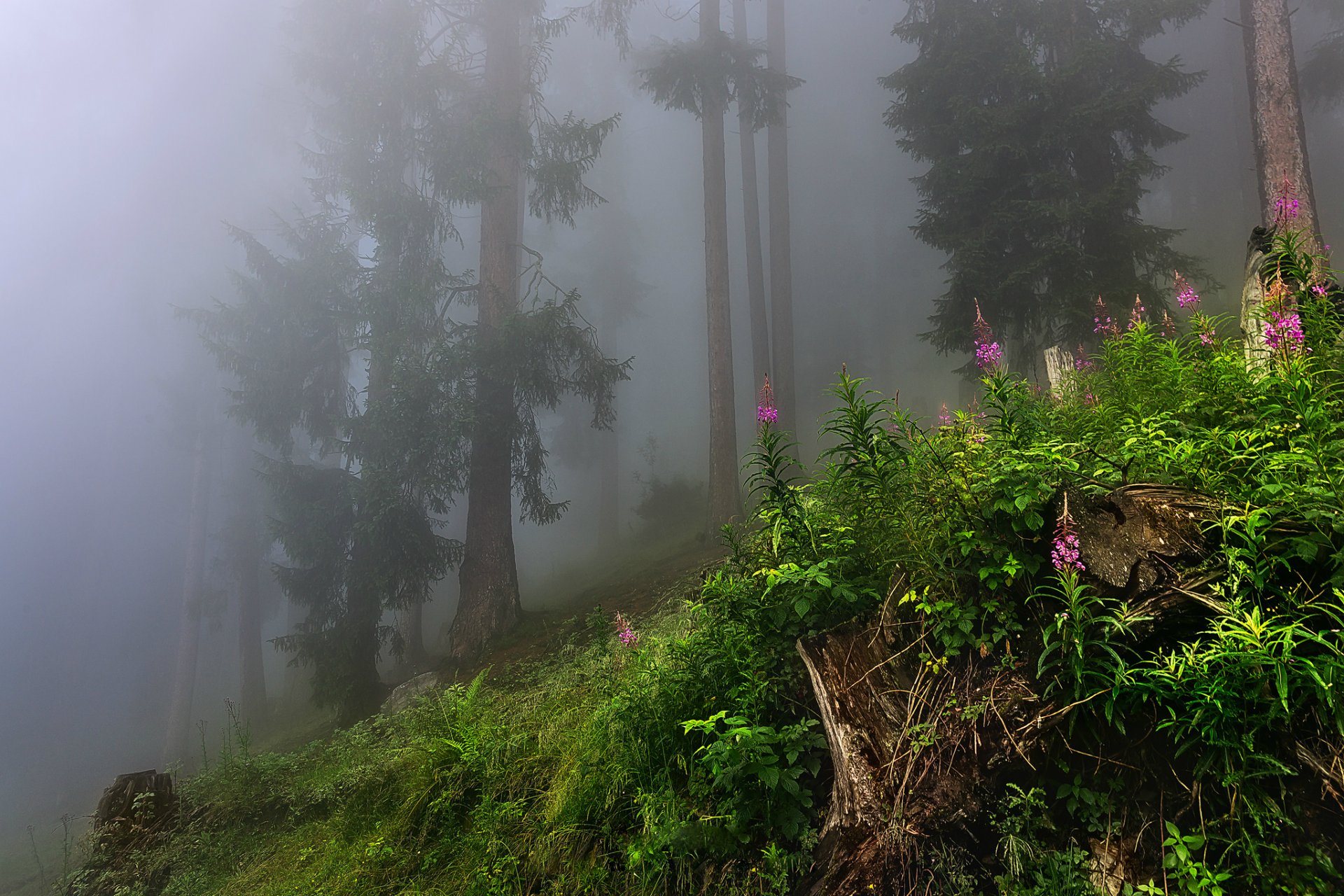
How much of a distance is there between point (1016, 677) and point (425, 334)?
11.6 meters

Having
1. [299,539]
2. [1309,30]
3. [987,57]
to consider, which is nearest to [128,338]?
[299,539]

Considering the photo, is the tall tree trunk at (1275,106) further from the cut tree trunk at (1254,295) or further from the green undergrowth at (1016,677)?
the green undergrowth at (1016,677)

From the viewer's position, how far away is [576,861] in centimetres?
283

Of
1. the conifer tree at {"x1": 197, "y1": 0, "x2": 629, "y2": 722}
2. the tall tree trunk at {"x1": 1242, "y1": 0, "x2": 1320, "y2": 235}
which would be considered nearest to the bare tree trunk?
the conifer tree at {"x1": 197, "y1": 0, "x2": 629, "y2": 722}

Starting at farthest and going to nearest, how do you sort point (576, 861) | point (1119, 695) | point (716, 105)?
point (716, 105) → point (576, 861) → point (1119, 695)

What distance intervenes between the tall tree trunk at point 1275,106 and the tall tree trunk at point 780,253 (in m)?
7.96

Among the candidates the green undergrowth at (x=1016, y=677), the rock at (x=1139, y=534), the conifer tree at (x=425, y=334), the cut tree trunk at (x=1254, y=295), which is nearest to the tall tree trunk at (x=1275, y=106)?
the cut tree trunk at (x=1254, y=295)

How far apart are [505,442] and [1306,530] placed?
1019 cm

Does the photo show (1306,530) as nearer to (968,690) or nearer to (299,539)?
(968,690)

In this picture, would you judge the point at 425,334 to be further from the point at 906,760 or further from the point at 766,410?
the point at 906,760

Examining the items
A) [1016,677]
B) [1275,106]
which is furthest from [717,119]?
[1016,677]

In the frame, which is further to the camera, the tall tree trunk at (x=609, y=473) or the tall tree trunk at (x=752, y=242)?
the tall tree trunk at (x=609, y=473)

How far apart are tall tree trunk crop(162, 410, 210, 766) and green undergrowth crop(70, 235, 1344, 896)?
19788 millimetres

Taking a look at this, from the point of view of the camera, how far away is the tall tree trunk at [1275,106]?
25.5 ft
